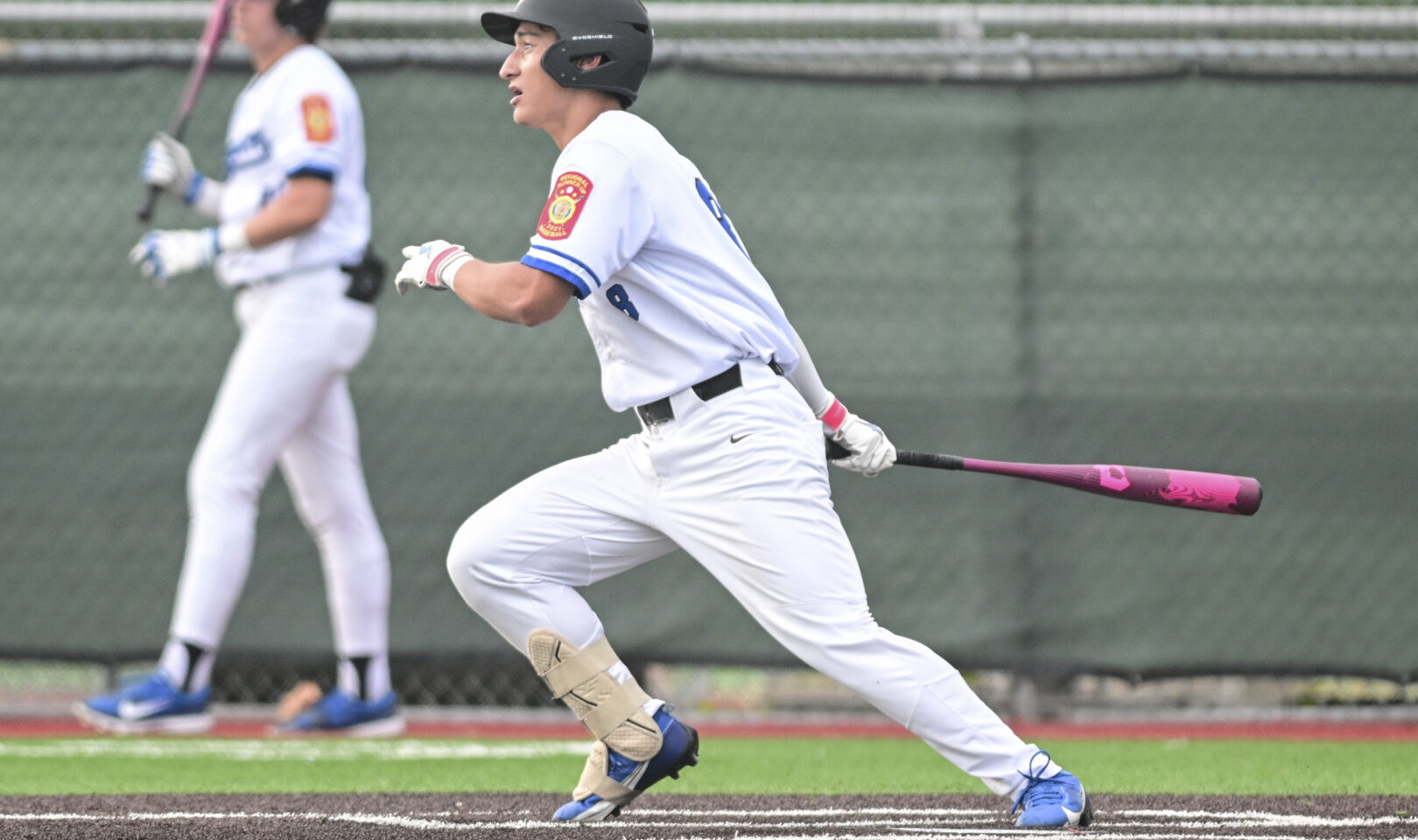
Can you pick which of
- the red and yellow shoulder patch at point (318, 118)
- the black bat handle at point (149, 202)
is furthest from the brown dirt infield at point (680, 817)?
the red and yellow shoulder patch at point (318, 118)

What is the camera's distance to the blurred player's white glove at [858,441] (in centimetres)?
405

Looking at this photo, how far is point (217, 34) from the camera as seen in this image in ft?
19.3

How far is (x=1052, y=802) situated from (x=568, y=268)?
146cm

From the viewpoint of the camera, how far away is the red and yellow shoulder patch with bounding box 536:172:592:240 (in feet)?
11.5

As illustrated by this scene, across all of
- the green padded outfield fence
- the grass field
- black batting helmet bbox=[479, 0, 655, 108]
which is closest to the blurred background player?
the grass field

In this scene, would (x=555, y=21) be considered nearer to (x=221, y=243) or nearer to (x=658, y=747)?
(x=658, y=747)

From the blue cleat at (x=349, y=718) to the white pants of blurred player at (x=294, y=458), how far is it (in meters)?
0.17

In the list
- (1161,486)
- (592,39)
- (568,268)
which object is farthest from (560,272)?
(1161,486)

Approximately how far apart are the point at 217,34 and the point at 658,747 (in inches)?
128

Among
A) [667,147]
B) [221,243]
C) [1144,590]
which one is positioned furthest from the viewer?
[1144,590]

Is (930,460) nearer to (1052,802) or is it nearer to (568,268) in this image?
(1052,802)

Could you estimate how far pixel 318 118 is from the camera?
18.6 feet

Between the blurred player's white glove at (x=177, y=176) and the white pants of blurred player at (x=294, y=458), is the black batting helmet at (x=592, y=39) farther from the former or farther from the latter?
the blurred player's white glove at (x=177, y=176)

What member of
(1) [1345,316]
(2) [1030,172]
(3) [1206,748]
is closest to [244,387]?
→ (2) [1030,172]
